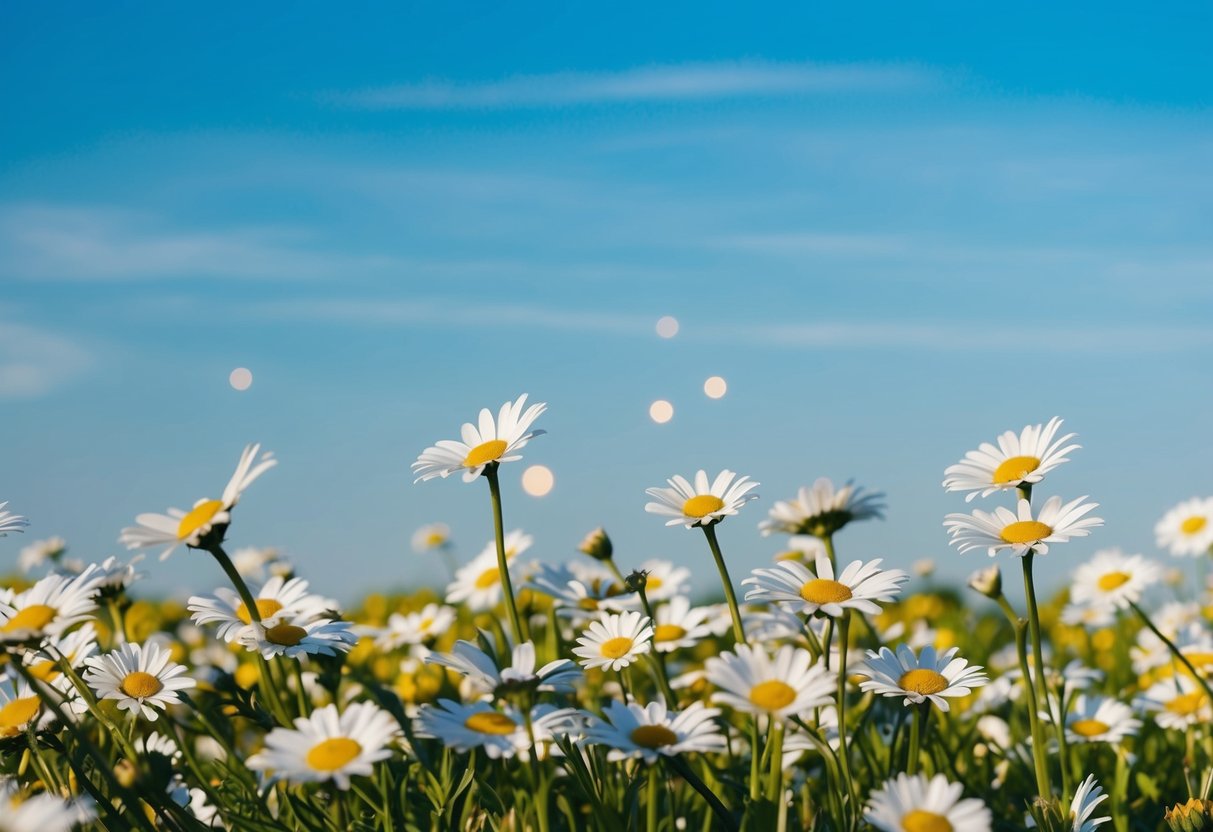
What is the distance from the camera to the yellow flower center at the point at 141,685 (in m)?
2.54

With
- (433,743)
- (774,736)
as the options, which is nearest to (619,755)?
(774,736)

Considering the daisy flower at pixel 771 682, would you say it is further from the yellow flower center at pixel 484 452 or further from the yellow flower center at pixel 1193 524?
the yellow flower center at pixel 1193 524

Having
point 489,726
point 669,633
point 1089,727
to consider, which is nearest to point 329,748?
point 489,726

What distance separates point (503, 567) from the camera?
2.40 metres

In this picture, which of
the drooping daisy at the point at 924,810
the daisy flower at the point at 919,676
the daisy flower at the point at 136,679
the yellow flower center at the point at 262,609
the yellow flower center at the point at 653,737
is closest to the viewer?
the drooping daisy at the point at 924,810

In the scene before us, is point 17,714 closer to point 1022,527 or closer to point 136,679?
point 136,679

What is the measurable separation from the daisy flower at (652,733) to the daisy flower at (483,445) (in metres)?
0.70

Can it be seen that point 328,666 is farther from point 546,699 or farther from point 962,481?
point 962,481

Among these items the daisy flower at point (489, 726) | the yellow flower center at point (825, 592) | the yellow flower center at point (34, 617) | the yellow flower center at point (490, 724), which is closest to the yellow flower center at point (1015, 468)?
the yellow flower center at point (825, 592)

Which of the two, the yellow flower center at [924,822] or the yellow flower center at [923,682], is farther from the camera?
the yellow flower center at [923,682]

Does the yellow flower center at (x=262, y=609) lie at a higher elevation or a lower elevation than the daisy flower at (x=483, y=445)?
lower

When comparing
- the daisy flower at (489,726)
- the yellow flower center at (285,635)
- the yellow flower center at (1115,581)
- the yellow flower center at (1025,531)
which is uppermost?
the yellow flower center at (1025,531)

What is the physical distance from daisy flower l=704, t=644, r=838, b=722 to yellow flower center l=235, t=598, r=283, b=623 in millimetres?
1293

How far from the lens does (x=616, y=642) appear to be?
8.63 ft
